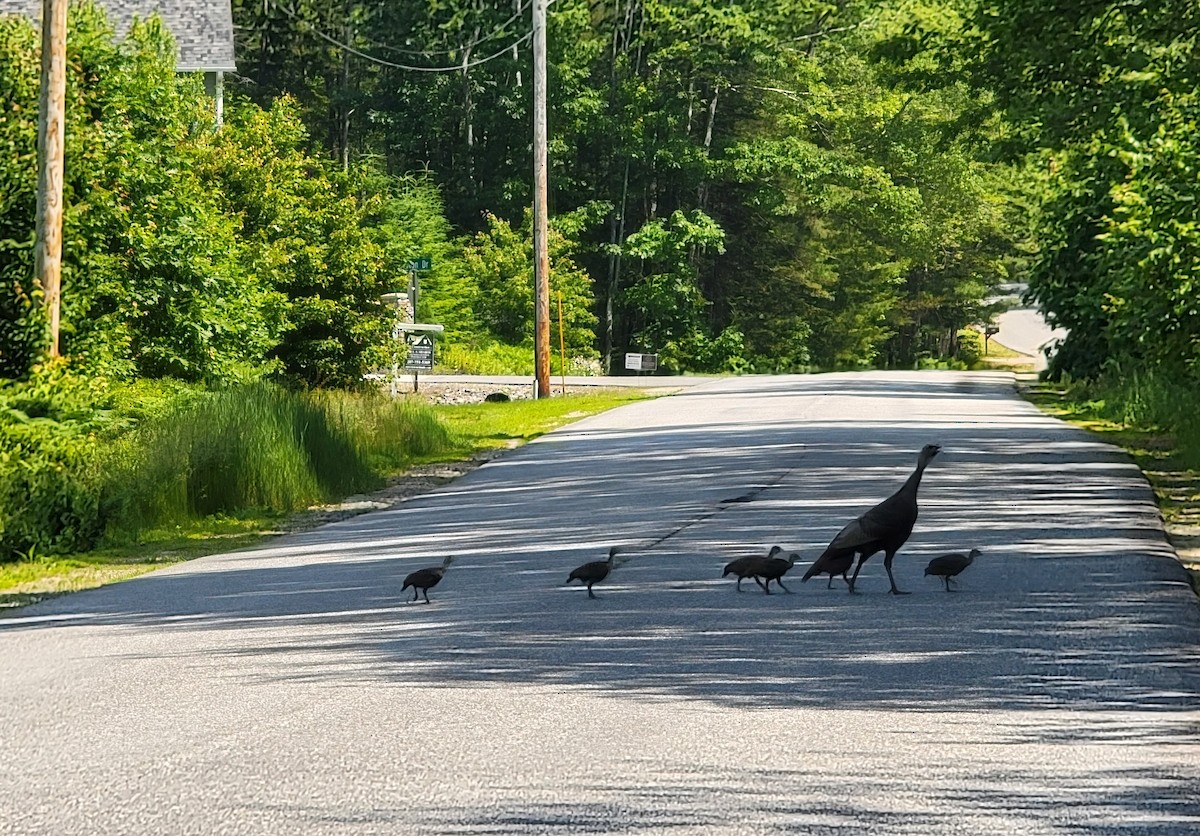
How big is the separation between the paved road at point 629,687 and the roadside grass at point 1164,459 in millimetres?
366

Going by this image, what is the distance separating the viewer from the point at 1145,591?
45.2 ft

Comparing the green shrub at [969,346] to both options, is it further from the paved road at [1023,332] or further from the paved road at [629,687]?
the paved road at [629,687]

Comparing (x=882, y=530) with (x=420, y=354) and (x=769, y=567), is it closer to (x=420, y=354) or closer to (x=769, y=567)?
(x=769, y=567)

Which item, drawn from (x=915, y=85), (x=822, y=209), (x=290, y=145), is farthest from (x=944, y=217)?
(x=915, y=85)

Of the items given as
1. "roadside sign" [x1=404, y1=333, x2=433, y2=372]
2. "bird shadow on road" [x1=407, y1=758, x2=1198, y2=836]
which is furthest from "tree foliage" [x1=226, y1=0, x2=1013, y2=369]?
"bird shadow on road" [x1=407, y1=758, x2=1198, y2=836]

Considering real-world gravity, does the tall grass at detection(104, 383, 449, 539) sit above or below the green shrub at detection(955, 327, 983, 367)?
below

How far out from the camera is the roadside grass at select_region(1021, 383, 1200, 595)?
57.9 ft

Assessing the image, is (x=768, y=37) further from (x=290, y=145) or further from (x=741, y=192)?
(x=290, y=145)

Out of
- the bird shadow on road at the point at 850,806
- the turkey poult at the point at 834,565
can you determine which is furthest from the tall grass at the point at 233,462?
the bird shadow on road at the point at 850,806

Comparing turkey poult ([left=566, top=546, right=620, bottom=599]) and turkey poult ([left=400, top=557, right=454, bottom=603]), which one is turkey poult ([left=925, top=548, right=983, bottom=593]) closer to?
turkey poult ([left=566, top=546, right=620, bottom=599])

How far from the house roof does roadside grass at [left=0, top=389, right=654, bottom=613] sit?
663 inches

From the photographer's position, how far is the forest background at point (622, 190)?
2483cm

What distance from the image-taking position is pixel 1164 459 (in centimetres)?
2669

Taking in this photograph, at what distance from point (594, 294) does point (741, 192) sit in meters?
7.55
